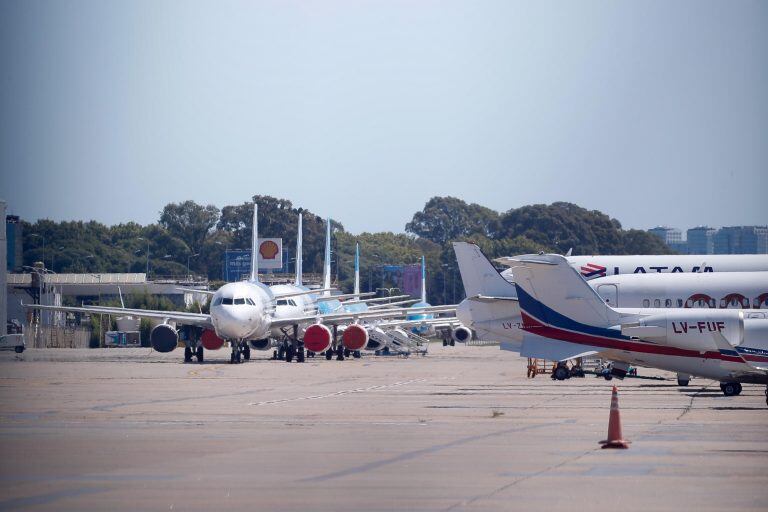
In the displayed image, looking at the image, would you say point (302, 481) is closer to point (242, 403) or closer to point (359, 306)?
point (242, 403)

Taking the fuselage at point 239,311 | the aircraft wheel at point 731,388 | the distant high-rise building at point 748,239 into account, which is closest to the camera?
Result: the aircraft wheel at point 731,388

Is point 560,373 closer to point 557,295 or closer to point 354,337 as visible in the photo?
point 557,295

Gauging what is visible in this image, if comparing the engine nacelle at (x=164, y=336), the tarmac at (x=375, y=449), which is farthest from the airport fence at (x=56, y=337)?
the tarmac at (x=375, y=449)

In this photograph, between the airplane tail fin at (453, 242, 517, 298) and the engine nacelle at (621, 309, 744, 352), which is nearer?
the engine nacelle at (621, 309, 744, 352)

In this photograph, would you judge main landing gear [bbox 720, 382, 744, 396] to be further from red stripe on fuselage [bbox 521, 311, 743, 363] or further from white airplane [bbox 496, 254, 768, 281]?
white airplane [bbox 496, 254, 768, 281]

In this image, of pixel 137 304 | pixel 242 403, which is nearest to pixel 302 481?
pixel 242 403

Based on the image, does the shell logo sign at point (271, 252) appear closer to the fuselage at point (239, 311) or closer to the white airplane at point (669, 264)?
the fuselage at point (239, 311)

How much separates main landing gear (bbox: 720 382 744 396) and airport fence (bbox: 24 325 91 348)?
5085 cm

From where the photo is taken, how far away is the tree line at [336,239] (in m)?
90.5

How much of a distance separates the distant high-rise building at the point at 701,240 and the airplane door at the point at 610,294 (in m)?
6.70

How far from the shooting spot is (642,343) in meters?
30.1

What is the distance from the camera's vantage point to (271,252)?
97.8 metres

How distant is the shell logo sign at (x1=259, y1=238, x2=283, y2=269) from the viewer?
9688cm

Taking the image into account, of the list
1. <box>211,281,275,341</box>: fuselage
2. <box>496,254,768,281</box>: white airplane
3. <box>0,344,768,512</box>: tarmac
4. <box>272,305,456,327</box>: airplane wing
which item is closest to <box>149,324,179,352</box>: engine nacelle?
<box>211,281,275,341</box>: fuselage
